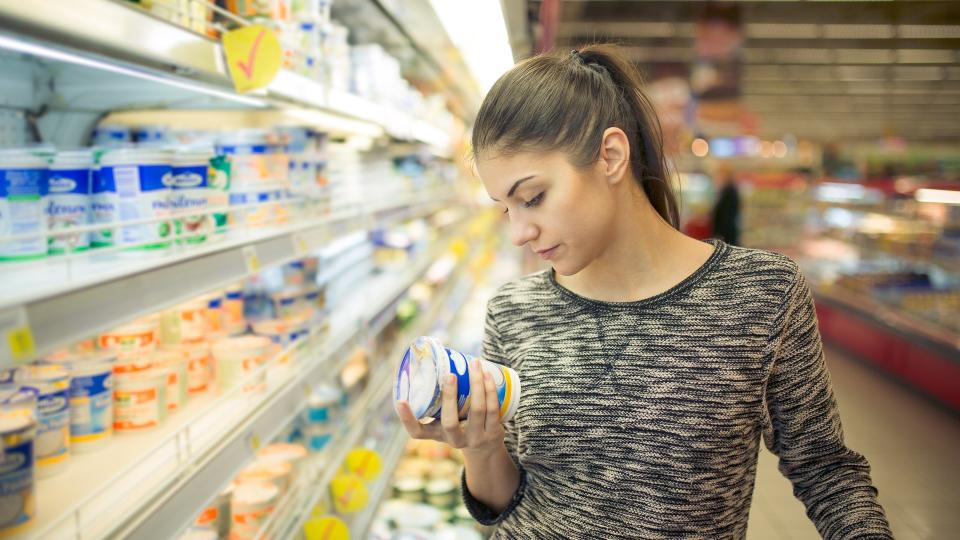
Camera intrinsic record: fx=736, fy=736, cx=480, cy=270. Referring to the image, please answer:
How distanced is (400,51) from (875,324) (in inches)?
187

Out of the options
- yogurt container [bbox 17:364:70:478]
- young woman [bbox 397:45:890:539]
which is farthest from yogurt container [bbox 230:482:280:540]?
young woman [bbox 397:45:890:539]

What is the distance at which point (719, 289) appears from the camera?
1180 millimetres

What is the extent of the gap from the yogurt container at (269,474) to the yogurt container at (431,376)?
1.02 meters

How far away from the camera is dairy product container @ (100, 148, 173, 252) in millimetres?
1277

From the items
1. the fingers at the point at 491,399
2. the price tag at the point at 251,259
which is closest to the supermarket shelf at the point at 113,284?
the price tag at the point at 251,259

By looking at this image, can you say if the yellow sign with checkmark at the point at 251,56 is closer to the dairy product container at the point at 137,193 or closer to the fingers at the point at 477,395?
the dairy product container at the point at 137,193

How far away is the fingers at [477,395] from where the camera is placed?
3.55ft

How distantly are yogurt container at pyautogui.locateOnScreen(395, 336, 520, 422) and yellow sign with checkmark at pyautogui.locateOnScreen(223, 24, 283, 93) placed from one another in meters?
0.62

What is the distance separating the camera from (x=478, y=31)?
119 inches

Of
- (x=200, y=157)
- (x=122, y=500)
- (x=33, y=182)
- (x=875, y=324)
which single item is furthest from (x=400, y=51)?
(x=875, y=324)

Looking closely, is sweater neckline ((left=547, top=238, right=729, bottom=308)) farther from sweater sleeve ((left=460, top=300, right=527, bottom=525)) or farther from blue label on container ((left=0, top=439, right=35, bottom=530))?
blue label on container ((left=0, top=439, right=35, bottom=530))

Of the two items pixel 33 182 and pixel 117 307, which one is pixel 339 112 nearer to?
pixel 33 182

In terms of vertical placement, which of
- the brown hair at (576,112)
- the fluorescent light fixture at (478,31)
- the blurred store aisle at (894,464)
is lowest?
the blurred store aisle at (894,464)

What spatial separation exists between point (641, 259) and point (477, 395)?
0.36 meters
